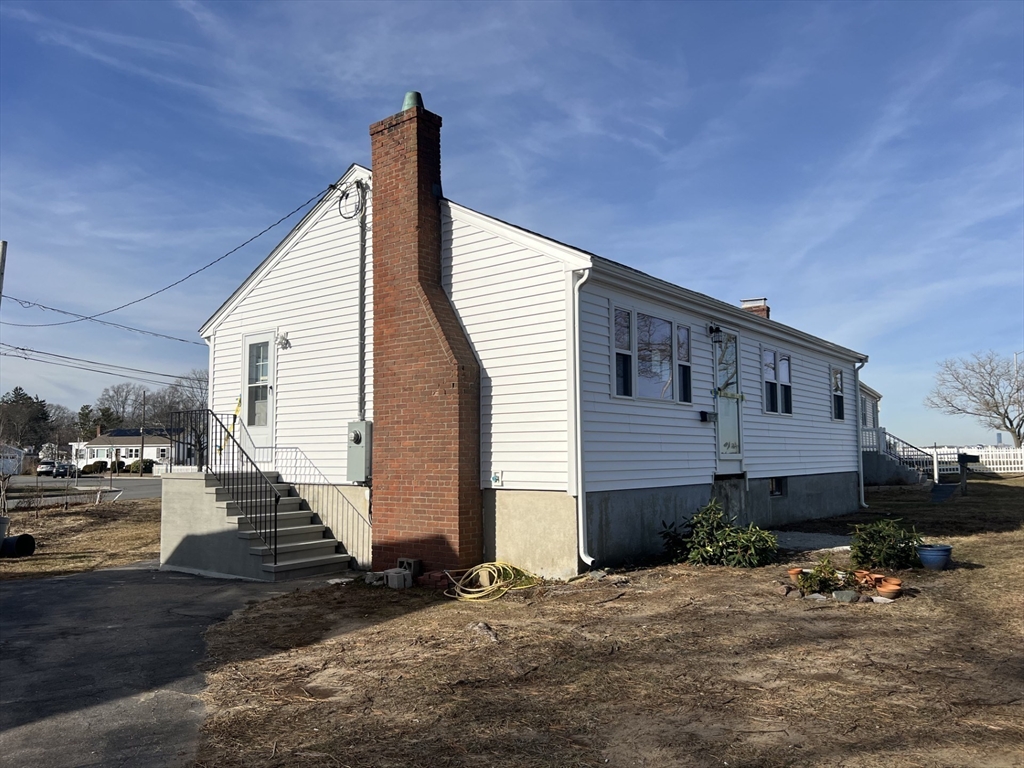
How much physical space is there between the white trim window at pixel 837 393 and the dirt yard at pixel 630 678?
8.95m

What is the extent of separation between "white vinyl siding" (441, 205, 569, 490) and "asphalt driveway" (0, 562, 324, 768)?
3.41m

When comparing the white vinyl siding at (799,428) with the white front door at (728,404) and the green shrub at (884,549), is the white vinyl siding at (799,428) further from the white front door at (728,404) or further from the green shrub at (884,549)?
the green shrub at (884,549)

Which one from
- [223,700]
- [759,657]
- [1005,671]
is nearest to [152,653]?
[223,700]

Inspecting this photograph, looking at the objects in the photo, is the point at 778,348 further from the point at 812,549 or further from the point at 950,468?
the point at 950,468

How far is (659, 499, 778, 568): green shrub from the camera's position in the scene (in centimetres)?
998

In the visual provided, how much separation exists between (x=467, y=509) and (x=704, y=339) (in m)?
5.12

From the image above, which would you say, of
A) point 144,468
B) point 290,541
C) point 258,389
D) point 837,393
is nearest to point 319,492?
point 290,541

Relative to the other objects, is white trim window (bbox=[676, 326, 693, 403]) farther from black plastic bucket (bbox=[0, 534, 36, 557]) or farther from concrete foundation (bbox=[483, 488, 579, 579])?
black plastic bucket (bbox=[0, 534, 36, 557])

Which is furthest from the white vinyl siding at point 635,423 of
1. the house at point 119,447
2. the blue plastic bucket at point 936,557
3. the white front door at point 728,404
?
the house at point 119,447

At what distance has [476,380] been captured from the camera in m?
10.2

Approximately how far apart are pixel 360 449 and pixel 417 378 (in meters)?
1.59

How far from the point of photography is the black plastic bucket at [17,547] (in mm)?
13906

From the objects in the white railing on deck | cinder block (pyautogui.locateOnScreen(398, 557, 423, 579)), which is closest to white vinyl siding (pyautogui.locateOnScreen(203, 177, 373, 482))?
cinder block (pyautogui.locateOnScreen(398, 557, 423, 579))

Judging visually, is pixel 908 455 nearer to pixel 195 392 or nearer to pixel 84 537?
Result: pixel 84 537
